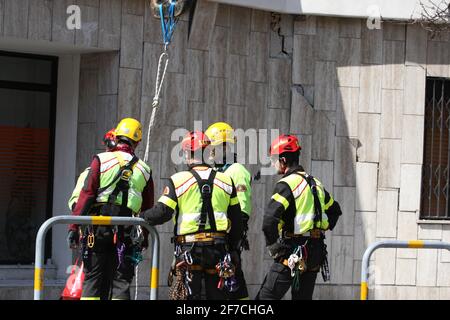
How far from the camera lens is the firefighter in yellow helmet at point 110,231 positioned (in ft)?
32.1

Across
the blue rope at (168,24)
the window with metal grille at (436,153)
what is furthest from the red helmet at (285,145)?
the window with metal grille at (436,153)

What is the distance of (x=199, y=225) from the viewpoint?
9477 mm

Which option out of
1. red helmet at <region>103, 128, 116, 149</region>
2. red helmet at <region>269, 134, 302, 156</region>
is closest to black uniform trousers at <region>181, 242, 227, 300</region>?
red helmet at <region>269, 134, 302, 156</region>

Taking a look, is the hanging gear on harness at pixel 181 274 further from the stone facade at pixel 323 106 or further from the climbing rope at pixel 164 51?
the stone facade at pixel 323 106

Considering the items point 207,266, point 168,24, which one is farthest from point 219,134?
point 168,24

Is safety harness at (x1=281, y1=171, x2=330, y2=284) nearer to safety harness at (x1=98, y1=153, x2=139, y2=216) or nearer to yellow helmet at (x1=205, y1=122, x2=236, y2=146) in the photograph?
yellow helmet at (x1=205, y1=122, x2=236, y2=146)

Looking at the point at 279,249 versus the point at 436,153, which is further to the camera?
the point at 436,153

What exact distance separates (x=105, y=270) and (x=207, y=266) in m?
0.97

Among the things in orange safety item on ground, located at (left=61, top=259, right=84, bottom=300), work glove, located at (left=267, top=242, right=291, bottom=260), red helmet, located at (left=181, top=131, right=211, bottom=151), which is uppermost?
red helmet, located at (left=181, top=131, right=211, bottom=151)

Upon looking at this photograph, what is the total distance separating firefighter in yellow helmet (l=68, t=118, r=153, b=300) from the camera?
385 inches

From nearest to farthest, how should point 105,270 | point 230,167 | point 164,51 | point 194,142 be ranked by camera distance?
point 194,142, point 105,270, point 230,167, point 164,51

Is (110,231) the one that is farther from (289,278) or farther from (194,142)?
(289,278)

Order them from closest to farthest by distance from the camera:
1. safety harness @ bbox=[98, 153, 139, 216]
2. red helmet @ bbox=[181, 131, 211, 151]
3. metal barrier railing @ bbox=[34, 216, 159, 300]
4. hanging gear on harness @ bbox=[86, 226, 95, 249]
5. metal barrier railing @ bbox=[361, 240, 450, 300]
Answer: metal barrier railing @ bbox=[34, 216, 159, 300], metal barrier railing @ bbox=[361, 240, 450, 300], red helmet @ bbox=[181, 131, 211, 151], hanging gear on harness @ bbox=[86, 226, 95, 249], safety harness @ bbox=[98, 153, 139, 216]

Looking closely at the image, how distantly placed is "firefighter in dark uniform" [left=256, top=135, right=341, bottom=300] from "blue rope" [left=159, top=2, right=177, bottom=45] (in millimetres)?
2991
